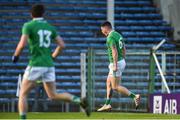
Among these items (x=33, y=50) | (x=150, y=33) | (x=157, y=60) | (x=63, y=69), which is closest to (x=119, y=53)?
(x=157, y=60)

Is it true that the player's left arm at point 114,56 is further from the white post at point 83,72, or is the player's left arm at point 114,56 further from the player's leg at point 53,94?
the white post at point 83,72

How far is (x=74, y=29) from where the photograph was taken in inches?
1103

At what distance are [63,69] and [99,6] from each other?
4.70 m

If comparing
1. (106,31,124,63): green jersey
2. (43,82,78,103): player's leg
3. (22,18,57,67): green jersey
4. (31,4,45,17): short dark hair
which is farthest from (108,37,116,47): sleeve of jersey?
(31,4,45,17): short dark hair

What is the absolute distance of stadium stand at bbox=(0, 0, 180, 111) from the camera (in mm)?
25594

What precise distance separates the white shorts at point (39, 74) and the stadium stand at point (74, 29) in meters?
12.1

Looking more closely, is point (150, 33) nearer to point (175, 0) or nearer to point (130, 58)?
point (175, 0)

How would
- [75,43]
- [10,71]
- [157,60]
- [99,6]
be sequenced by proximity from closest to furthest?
[157,60] → [10,71] → [75,43] → [99,6]

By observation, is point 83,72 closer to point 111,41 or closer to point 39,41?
point 111,41

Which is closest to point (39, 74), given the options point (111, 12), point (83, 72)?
point (83, 72)

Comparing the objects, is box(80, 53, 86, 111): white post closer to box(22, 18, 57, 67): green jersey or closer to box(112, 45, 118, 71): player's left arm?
box(112, 45, 118, 71): player's left arm

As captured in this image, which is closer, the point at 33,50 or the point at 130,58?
the point at 33,50

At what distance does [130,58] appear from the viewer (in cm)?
2153

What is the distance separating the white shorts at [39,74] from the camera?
39.0 feet
